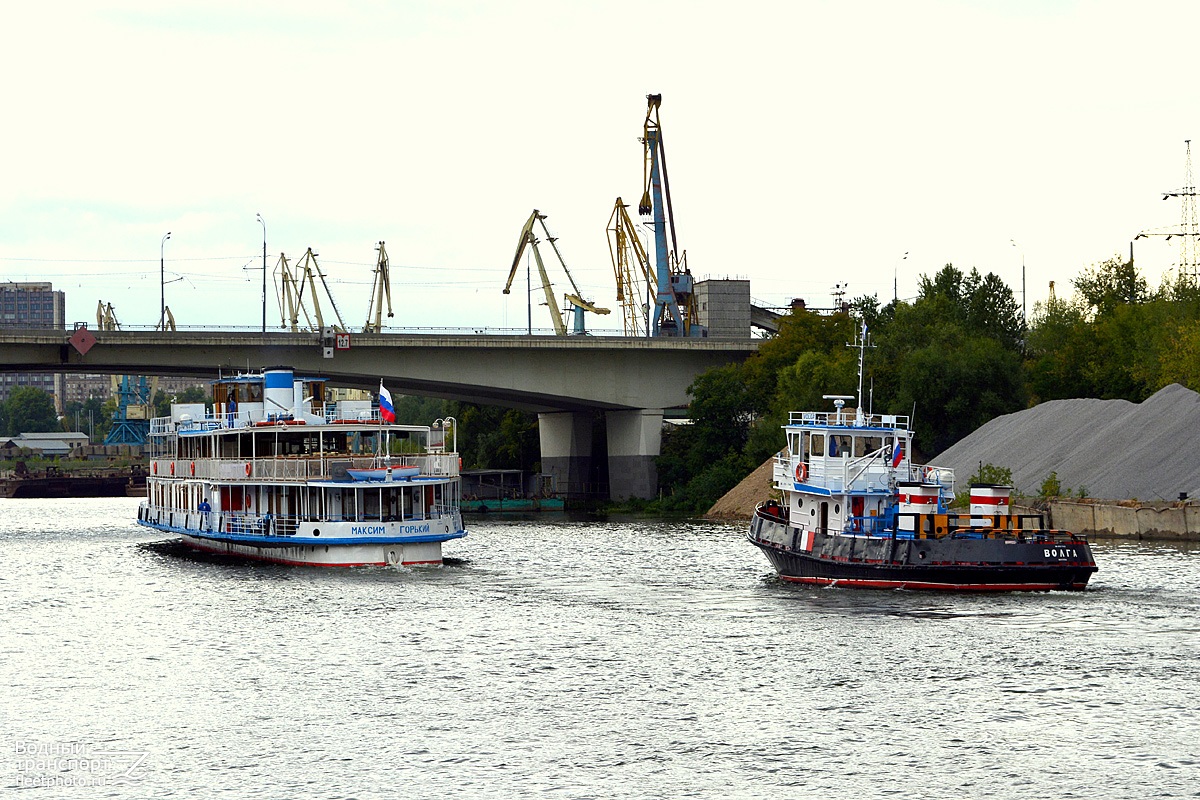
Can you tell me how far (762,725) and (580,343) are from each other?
2963 inches

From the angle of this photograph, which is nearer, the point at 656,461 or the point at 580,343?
the point at 580,343

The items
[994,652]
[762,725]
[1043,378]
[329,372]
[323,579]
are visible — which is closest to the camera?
[762,725]

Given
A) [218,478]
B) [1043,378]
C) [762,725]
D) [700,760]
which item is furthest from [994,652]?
[1043,378]

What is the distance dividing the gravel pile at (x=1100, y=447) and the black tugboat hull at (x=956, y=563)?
2739cm

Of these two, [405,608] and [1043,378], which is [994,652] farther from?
[1043,378]

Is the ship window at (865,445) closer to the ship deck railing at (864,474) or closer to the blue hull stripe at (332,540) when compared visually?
the ship deck railing at (864,474)

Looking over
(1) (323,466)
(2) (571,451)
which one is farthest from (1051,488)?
(2) (571,451)

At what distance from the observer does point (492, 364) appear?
350 ft

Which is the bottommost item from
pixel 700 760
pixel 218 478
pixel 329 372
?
pixel 700 760

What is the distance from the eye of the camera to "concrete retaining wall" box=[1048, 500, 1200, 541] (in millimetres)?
70938

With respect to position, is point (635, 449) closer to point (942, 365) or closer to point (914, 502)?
point (942, 365)

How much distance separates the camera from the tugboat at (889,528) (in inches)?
1943

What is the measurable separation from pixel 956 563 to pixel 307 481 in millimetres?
26069

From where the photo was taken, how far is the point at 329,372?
335 ft
